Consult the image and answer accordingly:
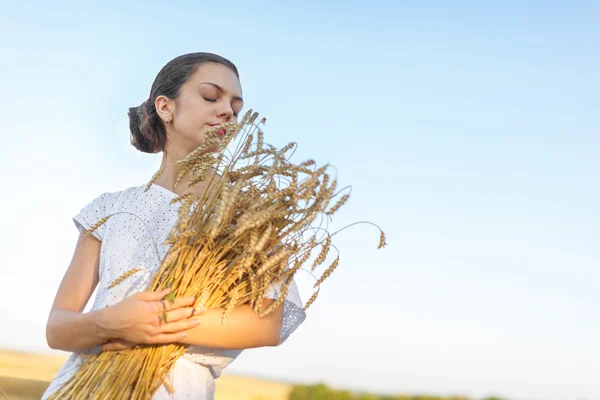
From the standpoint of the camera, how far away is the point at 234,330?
1722 mm

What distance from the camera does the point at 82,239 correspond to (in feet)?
7.04

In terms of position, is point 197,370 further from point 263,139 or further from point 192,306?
point 263,139

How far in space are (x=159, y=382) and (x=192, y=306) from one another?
0.26 meters

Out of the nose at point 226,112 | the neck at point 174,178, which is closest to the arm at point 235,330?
the neck at point 174,178

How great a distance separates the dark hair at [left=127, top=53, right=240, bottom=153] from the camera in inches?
91.3

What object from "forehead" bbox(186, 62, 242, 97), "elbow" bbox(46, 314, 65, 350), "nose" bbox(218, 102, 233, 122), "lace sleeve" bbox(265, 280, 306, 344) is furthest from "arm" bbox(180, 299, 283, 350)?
"forehead" bbox(186, 62, 242, 97)

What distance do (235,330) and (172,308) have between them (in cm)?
20

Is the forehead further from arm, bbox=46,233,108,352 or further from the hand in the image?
the hand

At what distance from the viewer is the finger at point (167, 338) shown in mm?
1647

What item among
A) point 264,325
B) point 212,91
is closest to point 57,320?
point 264,325

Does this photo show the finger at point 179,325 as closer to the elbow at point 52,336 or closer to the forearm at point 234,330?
the forearm at point 234,330

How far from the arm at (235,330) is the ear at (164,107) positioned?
926 millimetres

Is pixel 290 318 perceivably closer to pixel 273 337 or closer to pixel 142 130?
pixel 273 337

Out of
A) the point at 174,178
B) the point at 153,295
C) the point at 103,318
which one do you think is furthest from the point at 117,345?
the point at 174,178
